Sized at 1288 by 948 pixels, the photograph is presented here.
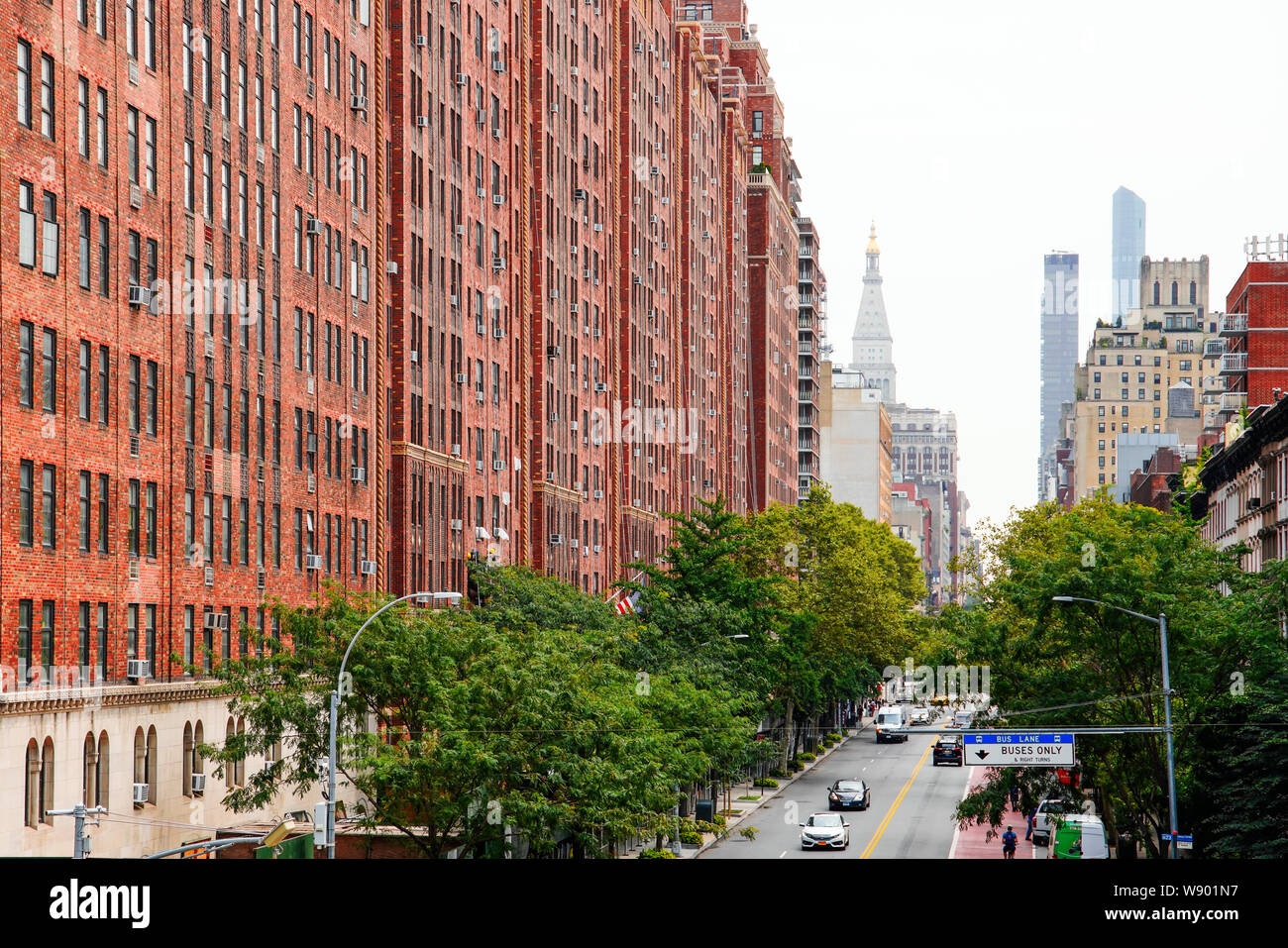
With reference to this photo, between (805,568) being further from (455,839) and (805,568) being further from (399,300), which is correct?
(455,839)

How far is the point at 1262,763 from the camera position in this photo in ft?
128

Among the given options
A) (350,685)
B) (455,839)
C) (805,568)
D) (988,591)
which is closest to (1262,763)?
(455,839)

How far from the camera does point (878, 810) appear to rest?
252 ft

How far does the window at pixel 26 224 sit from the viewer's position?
39062mm

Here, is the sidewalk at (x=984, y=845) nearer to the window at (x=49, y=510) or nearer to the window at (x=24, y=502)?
the window at (x=49, y=510)

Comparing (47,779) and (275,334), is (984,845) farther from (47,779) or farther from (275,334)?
(47,779)

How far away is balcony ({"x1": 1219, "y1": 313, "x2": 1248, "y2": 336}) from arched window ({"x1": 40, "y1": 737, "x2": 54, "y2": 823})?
89476 mm

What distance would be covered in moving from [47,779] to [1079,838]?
34.8 m

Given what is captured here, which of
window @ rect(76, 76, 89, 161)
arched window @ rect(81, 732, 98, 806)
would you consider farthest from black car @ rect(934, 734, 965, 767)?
window @ rect(76, 76, 89, 161)

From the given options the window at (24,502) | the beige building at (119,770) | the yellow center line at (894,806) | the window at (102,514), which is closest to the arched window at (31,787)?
the beige building at (119,770)

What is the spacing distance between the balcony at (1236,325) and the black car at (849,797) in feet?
162
